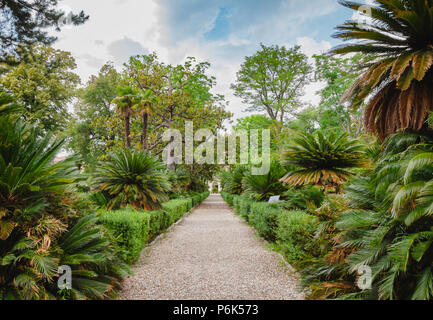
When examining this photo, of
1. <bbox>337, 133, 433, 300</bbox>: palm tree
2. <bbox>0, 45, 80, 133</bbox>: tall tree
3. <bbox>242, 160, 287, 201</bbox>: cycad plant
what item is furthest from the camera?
<bbox>0, 45, 80, 133</bbox>: tall tree

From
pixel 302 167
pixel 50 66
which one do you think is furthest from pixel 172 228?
pixel 50 66

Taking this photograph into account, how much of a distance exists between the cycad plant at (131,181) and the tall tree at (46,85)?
12.4 meters

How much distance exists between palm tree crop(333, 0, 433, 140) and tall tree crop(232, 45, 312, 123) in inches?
625

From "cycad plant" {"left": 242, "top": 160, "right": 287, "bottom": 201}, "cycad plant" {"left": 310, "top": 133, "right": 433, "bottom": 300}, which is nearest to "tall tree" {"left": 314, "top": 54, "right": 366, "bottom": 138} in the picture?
"cycad plant" {"left": 242, "top": 160, "right": 287, "bottom": 201}

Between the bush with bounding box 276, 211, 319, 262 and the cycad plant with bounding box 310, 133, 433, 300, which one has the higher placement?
the cycad plant with bounding box 310, 133, 433, 300

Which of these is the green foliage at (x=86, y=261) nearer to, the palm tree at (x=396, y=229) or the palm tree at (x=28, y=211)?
the palm tree at (x=28, y=211)

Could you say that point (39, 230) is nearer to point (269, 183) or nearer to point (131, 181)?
point (131, 181)

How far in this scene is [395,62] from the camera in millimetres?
3312

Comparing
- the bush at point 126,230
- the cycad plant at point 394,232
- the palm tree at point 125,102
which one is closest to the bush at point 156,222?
the bush at point 126,230

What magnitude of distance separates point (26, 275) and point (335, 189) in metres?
5.81

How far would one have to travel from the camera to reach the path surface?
3.51 meters

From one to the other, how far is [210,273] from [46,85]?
20584mm

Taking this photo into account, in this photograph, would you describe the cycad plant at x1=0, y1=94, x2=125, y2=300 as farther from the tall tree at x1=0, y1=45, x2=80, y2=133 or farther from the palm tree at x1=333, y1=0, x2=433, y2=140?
the tall tree at x1=0, y1=45, x2=80, y2=133

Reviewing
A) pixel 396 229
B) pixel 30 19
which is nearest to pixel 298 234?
pixel 396 229
